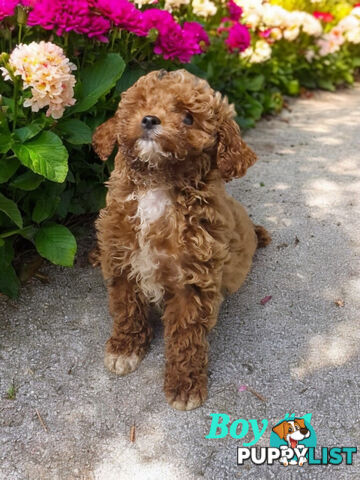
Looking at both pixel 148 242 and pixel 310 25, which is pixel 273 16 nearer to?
pixel 310 25

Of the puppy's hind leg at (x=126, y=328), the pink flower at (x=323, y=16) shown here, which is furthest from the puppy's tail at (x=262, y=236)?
the pink flower at (x=323, y=16)

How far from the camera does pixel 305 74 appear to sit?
295 inches

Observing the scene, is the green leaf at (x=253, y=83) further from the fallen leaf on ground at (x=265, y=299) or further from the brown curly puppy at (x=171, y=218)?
the brown curly puppy at (x=171, y=218)

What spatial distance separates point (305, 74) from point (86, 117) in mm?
5111

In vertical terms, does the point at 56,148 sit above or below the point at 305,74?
above

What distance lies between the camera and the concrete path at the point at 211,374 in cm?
240

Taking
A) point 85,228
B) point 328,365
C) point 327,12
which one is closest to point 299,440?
point 328,365

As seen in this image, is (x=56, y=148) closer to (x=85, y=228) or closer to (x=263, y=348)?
(x=85, y=228)

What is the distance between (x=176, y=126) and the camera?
2146mm

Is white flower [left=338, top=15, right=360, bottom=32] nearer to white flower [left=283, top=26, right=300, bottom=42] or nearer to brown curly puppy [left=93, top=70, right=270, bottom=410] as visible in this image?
white flower [left=283, top=26, right=300, bottom=42]

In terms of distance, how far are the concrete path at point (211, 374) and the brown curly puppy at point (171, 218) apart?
16cm

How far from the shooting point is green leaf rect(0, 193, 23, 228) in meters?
2.70

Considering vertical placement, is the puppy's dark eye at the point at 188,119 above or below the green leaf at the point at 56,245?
above

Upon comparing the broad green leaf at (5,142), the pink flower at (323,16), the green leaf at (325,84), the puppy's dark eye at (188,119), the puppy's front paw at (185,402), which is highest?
the puppy's dark eye at (188,119)
